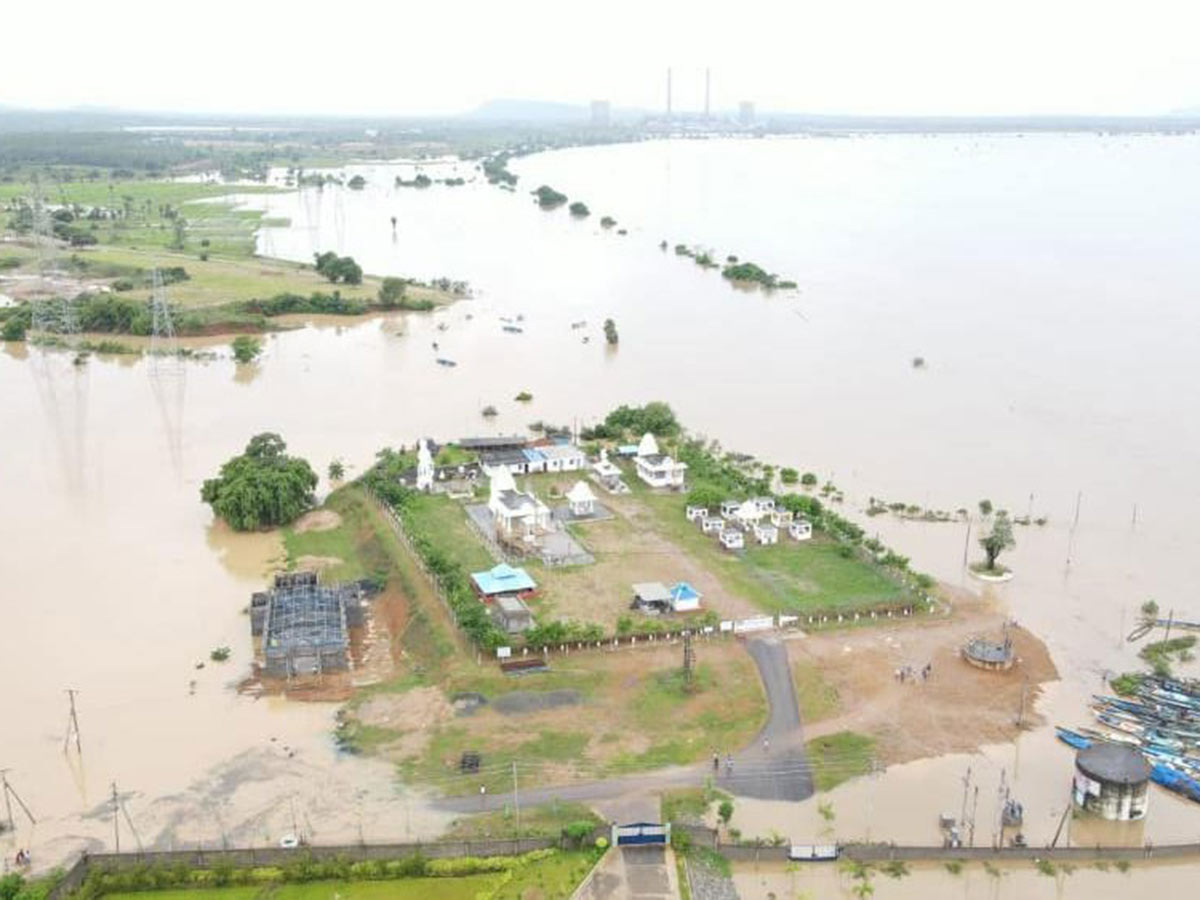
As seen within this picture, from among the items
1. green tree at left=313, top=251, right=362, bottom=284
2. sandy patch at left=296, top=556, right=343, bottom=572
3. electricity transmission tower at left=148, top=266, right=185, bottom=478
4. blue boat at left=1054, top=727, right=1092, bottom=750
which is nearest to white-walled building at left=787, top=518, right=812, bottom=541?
blue boat at left=1054, top=727, right=1092, bottom=750

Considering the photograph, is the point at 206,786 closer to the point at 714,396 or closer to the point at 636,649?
the point at 636,649

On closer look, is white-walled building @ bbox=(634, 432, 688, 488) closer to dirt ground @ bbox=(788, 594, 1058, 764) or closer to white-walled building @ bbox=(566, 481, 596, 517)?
white-walled building @ bbox=(566, 481, 596, 517)

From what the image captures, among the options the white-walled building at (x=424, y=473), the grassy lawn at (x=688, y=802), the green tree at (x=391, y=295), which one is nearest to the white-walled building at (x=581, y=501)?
the white-walled building at (x=424, y=473)

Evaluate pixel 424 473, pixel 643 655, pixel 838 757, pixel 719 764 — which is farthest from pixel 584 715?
pixel 424 473

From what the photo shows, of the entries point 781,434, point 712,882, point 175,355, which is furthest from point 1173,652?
point 175,355

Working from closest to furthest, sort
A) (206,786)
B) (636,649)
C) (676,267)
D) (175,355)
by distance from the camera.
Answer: (206,786) < (636,649) < (175,355) < (676,267)

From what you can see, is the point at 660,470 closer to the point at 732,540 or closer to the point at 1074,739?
the point at 732,540

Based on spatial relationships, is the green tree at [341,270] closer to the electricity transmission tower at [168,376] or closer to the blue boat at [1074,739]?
the electricity transmission tower at [168,376]
